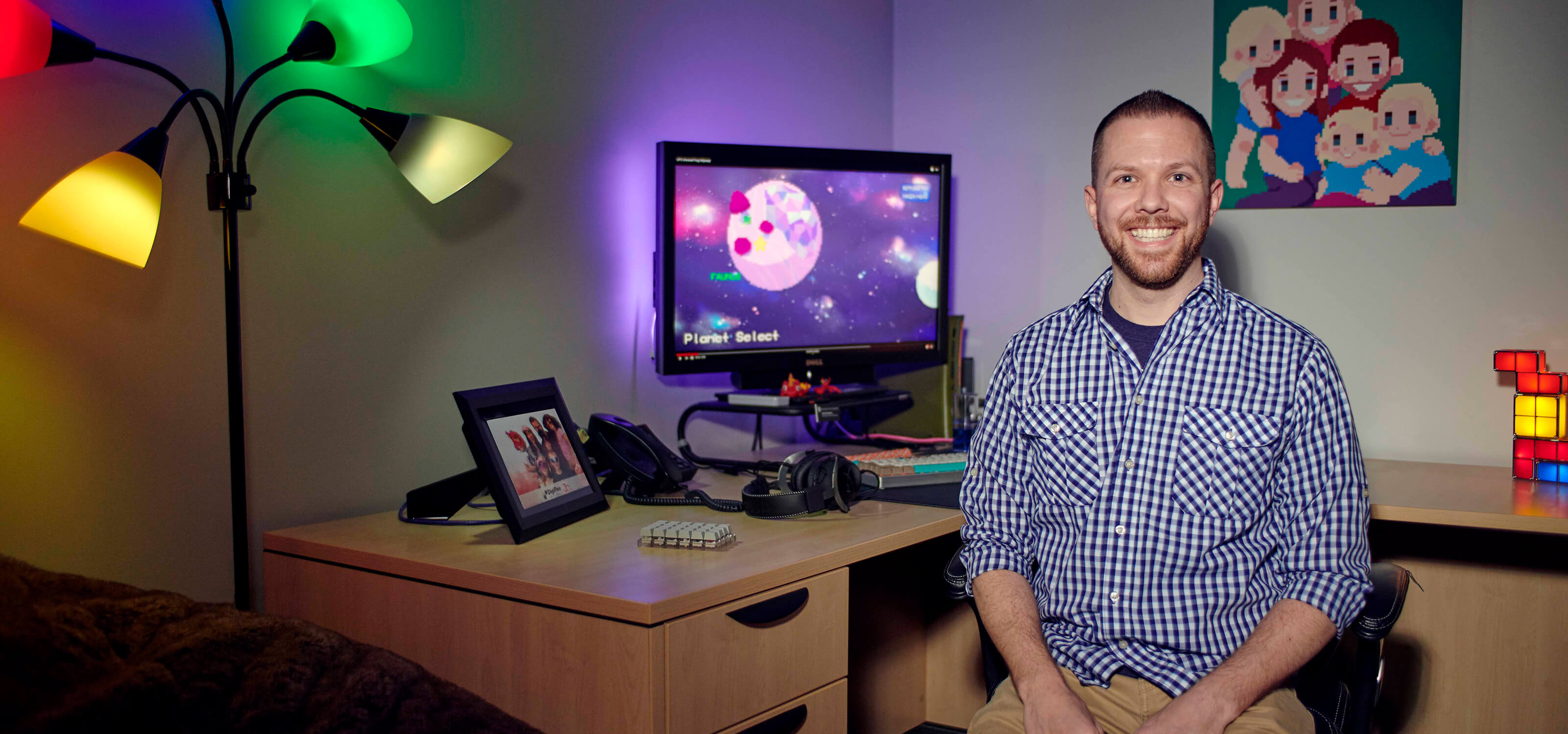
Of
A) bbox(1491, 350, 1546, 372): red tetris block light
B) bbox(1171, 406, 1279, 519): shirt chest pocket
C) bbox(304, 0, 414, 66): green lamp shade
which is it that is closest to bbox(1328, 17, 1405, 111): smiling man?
bbox(1491, 350, 1546, 372): red tetris block light

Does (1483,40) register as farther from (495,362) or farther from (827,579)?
(495,362)

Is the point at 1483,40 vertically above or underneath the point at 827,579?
above

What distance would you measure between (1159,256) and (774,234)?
94cm

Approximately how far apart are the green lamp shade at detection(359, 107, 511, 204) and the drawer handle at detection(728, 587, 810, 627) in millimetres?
794

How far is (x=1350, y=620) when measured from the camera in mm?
1294

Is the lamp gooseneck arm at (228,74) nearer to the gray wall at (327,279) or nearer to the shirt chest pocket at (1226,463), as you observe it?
the gray wall at (327,279)

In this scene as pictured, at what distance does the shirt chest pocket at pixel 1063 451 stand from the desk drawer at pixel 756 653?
1.04ft

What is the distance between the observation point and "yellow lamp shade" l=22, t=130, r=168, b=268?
3.73 ft

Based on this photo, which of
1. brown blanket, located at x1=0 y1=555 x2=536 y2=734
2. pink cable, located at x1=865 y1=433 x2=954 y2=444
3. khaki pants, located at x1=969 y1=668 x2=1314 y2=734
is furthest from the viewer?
pink cable, located at x1=865 y1=433 x2=954 y2=444

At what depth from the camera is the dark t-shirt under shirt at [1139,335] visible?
1456 millimetres

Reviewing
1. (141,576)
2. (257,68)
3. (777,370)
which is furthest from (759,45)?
(141,576)

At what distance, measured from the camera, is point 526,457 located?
154cm

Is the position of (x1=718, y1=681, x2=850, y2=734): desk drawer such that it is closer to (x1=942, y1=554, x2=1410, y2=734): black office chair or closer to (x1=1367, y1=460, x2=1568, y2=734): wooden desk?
(x1=942, y1=554, x2=1410, y2=734): black office chair

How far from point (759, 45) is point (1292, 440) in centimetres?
162
